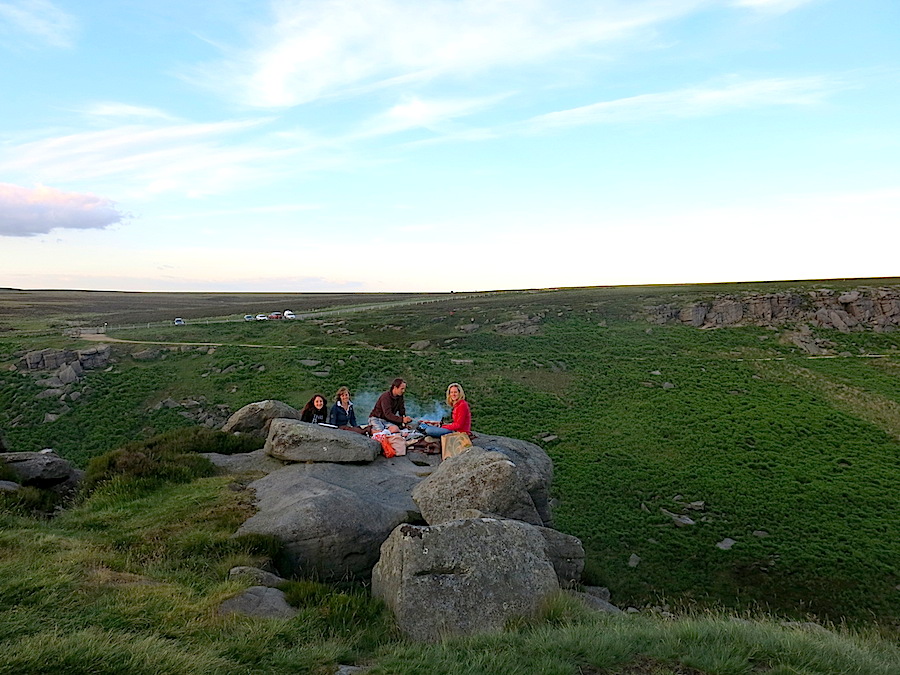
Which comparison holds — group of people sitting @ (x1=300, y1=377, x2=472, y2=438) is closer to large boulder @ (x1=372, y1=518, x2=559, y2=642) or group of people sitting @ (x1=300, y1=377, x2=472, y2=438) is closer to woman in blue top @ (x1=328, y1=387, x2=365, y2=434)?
woman in blue top @ (x1=328, y1=387, x2=365, y2=434)

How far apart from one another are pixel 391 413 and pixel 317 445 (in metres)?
3.68

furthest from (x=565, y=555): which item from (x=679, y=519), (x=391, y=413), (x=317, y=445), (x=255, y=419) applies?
(x=255, y=419)

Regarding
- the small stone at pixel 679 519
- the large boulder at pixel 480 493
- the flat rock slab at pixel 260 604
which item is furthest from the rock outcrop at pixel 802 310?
the flat rock slab at pixel 260 604

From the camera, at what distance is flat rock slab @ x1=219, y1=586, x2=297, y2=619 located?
827cm

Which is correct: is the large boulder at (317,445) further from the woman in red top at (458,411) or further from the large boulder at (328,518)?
the woman in red top at (458,411)

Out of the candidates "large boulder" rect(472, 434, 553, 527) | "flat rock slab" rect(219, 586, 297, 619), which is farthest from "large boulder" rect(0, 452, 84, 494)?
"large boulder" rect(472, 434, 553, 527)

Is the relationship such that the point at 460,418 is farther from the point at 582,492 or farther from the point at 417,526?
the point at 582,492

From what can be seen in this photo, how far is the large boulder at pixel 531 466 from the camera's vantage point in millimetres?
16297

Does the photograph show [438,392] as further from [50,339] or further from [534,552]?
[50,339]

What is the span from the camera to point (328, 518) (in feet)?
39.2

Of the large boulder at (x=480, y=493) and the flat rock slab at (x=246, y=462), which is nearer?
Answer: the large boulder at (x=480, y=493)

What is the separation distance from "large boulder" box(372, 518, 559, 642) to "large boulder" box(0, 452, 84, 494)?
1236cm

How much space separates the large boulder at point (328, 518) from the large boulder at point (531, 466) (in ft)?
11.4

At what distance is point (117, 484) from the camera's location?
1528 cm
